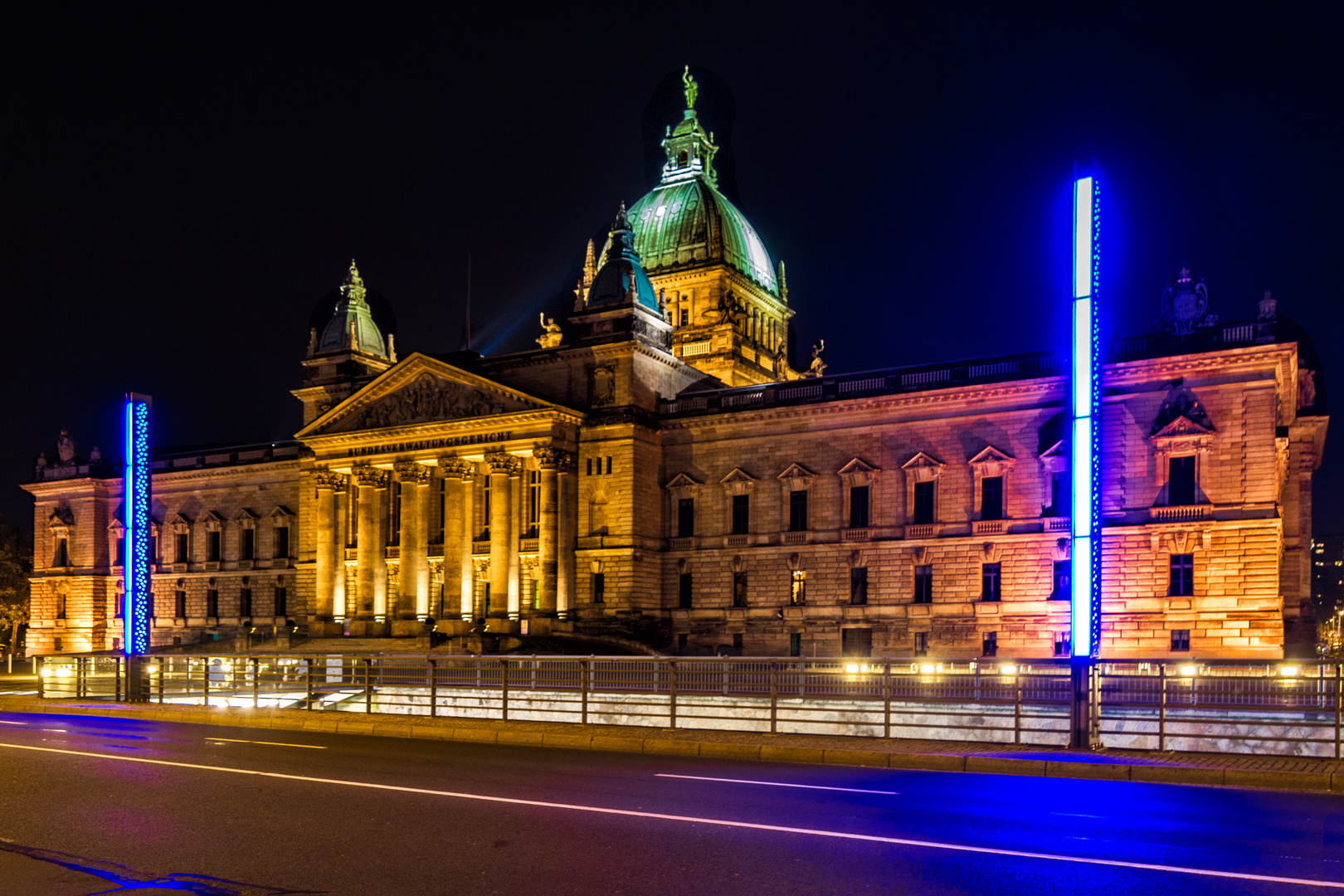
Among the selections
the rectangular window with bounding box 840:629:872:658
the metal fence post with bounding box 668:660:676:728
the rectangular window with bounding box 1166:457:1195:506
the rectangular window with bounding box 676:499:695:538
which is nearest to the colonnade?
the rectangular window with bounding box 676:499:695:538

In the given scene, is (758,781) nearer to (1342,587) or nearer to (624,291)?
(624,291)

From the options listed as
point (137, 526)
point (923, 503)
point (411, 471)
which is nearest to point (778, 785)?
point (137, 526)

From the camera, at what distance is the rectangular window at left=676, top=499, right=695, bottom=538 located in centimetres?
6031

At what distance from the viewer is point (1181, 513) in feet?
156

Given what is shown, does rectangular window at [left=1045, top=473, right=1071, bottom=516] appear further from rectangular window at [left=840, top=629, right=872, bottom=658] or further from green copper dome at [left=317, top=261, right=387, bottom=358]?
green copper dome at [left=317, top=261, right=387, bottom=358]

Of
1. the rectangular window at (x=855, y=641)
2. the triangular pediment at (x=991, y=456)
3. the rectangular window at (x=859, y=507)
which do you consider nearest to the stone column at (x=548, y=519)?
the rectangular window at (x=855, y=641)

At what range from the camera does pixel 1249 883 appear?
30.0ft

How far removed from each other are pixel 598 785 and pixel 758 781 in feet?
6.89

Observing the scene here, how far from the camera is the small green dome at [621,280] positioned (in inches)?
2350

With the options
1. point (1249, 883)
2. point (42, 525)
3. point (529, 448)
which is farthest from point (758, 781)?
point (42, 525)

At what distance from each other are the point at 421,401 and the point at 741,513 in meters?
17.8

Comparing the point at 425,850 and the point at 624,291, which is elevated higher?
the point at 624,291

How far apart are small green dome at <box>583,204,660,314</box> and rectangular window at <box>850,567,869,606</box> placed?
666 inches

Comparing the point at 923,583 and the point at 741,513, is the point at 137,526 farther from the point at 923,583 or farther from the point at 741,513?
the point at 923,583
